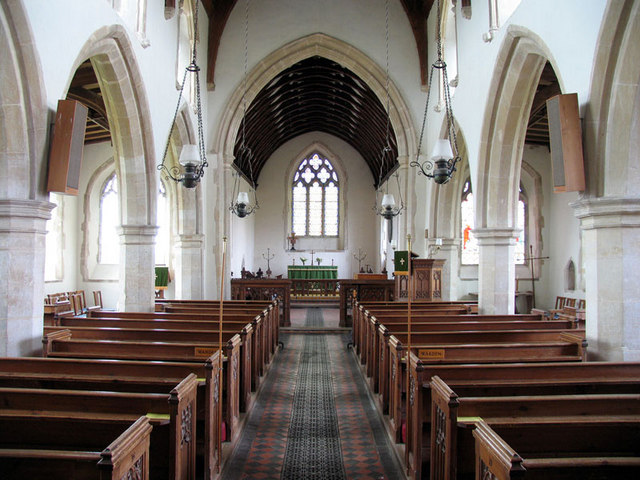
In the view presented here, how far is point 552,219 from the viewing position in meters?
12.0

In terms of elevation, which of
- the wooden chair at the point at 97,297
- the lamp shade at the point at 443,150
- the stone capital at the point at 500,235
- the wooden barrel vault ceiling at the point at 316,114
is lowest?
the wooden chair at the point at 97,297

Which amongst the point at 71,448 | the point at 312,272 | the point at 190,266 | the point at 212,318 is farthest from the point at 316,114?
the point at 71,448

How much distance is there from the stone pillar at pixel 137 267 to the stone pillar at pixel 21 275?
8.73 feet

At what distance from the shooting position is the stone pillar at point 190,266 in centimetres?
963

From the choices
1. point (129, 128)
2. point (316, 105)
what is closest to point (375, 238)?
point (316, 105)

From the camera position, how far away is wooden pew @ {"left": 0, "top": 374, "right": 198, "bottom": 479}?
2.20m

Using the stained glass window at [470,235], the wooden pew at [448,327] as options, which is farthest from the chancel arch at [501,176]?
the stained glass window at [470,235]

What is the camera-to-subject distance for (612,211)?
3.79m

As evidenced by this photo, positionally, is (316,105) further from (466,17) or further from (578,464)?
(578,464)

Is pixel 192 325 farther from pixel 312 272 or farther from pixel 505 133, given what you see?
pixel 312 272

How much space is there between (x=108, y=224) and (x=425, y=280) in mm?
7967

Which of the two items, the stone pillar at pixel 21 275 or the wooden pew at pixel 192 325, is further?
the wooden pew at pixel 192 325

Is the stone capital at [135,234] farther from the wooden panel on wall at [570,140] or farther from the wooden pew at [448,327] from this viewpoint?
the wooden panel on wall at [570,140]

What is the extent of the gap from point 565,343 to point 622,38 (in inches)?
92.2
